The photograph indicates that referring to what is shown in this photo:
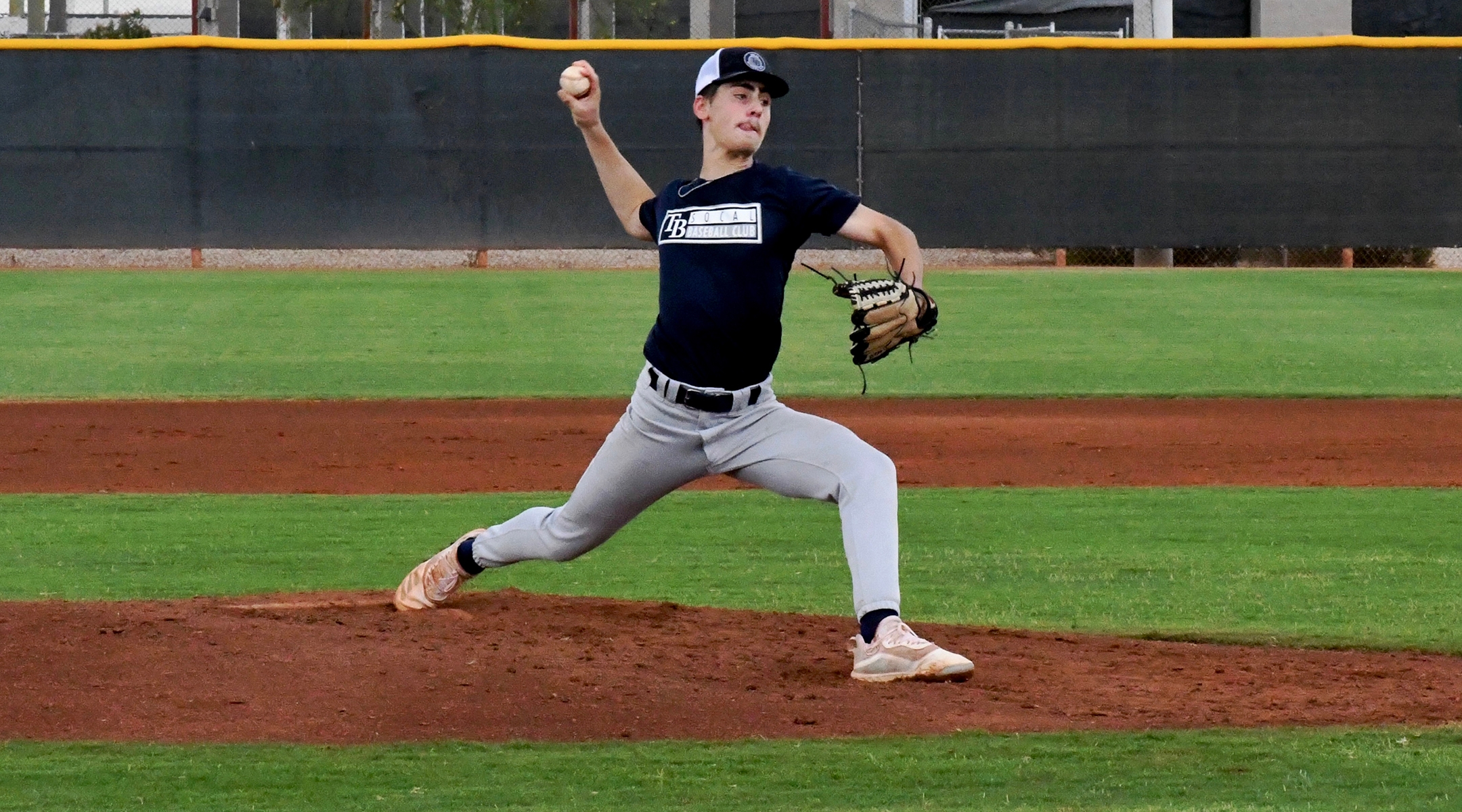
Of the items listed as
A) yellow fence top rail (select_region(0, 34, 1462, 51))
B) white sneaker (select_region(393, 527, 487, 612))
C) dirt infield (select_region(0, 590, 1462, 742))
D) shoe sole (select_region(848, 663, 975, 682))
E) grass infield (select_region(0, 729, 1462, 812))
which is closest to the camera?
grass infield (select_region(0, 729, 1462, 812))

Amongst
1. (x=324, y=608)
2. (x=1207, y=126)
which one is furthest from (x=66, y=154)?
(x=324, y=608)

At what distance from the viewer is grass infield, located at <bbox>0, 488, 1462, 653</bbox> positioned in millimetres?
6215

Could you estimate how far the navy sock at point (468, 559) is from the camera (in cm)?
559

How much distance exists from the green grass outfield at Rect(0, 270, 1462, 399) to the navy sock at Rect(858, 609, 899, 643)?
335 inches

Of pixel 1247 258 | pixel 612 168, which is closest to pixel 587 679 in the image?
pixel 612 168

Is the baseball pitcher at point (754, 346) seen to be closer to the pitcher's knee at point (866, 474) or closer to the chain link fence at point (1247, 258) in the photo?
the pitcher's knee at point (866, 474)

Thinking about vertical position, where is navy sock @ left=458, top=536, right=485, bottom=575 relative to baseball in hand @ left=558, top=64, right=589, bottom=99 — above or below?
below

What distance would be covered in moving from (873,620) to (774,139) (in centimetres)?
1591

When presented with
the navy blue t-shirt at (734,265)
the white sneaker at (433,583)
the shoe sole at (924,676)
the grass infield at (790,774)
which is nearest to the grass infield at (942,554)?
the white sneaker at (433,583)

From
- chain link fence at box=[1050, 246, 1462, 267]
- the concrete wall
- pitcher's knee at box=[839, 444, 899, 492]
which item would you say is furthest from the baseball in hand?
the concrete wall

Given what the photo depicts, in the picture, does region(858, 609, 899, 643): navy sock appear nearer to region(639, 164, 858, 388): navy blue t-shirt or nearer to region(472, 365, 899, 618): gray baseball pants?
region(472, 365, 899, 618): gray baseball pants

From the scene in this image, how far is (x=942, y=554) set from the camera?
290 inches

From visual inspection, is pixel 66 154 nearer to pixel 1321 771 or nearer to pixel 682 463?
pixel 682 463

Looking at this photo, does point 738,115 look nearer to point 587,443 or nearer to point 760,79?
point 760,79
